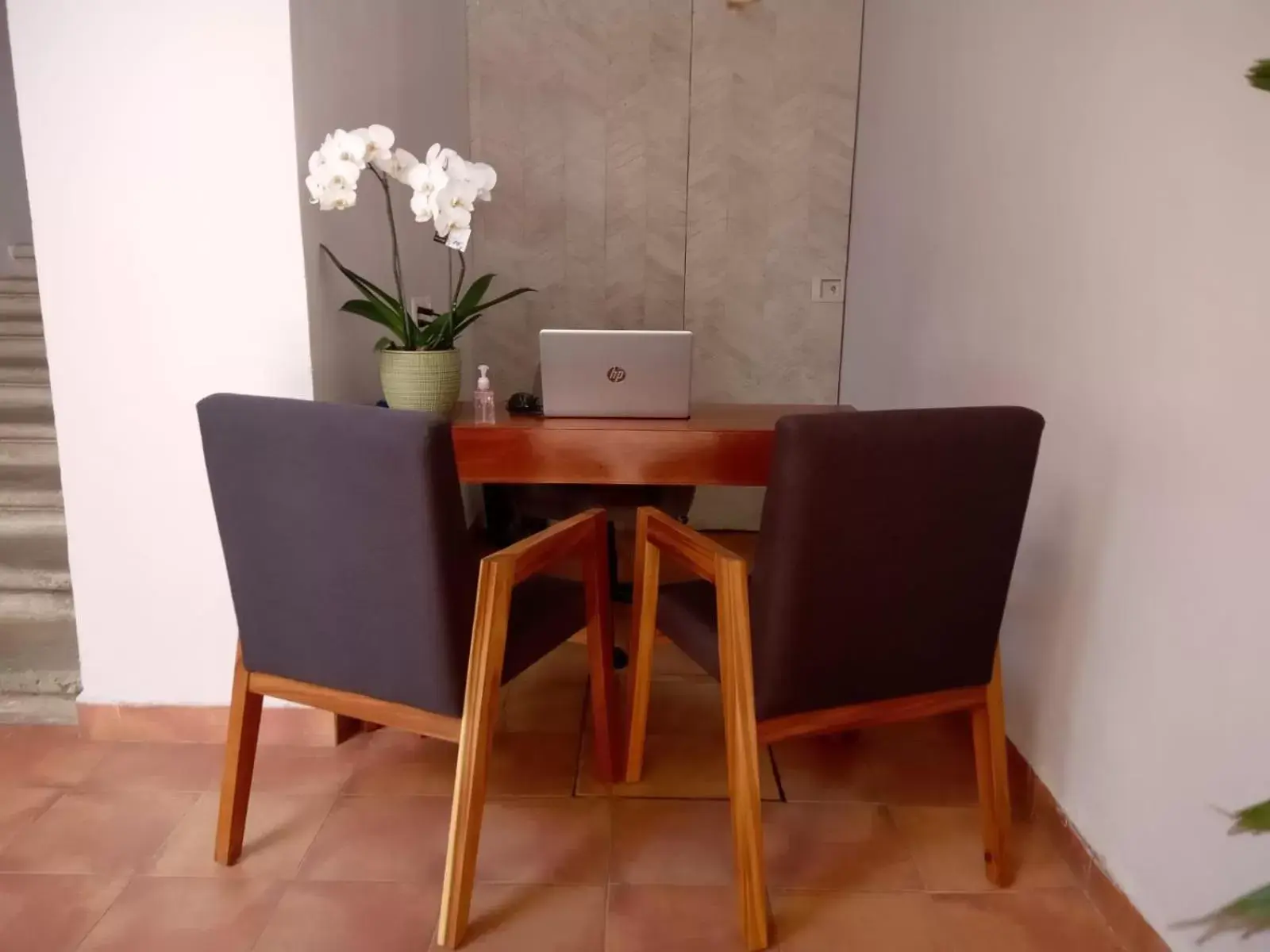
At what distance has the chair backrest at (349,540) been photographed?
1387 millimetres

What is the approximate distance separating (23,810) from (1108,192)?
246cm

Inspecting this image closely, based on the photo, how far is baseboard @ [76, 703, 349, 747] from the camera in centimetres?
211

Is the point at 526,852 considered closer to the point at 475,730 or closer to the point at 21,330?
the point at 475,730

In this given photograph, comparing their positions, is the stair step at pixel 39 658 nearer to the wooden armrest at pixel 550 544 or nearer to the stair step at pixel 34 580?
the stair step at pixel 34 580

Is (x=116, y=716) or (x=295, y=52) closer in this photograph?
(x=295, y=52)

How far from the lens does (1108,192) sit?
1.60 metres

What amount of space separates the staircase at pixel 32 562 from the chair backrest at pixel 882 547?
185 cm

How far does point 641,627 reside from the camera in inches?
73.0

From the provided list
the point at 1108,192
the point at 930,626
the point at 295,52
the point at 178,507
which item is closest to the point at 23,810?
the point at 178,507

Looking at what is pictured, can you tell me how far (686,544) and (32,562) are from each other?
1.91m

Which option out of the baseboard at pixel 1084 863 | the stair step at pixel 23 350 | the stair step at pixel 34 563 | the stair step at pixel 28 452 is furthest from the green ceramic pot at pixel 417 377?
the stair step at pixel 23 350

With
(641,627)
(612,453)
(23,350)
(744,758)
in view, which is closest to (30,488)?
(23,350)

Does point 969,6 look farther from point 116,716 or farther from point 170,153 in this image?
point 116,716

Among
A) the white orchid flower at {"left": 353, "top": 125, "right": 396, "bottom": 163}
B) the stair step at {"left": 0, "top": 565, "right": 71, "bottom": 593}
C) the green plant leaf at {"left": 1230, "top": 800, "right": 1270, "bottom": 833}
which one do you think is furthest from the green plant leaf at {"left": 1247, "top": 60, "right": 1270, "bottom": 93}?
the stair step at {"left": 0, "top": 565, "right": 71, "bottom": 593}
